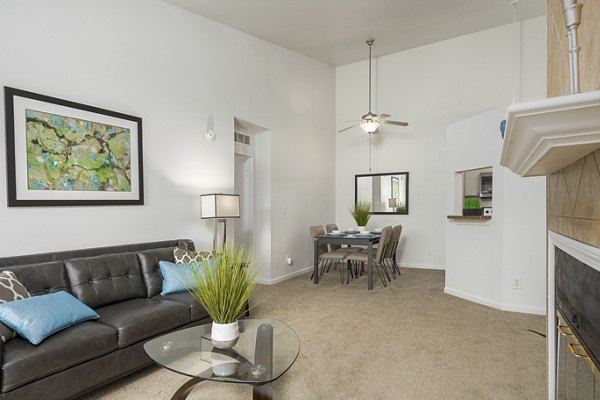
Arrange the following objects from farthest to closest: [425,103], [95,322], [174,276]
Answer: [425,103] < [174,276] < [95,322]

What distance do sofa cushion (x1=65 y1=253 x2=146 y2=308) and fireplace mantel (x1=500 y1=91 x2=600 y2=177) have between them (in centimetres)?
293

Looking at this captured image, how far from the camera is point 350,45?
5.95 m

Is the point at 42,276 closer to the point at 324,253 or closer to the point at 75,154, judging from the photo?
the point at 75,154

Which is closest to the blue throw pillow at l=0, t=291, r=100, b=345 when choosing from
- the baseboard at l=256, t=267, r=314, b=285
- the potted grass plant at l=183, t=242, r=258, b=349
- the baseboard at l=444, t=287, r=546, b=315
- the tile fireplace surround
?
the potted grass plant at l=183, t=242, r=258, b=349

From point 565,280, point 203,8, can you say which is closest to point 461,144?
point 565,280

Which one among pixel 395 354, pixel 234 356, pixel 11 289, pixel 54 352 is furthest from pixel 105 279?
pixel 395 354

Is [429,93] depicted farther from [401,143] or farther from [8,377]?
[8,377]

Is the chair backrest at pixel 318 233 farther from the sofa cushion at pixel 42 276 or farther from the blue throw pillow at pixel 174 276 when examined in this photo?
the sofa cushion at pixel 42 276

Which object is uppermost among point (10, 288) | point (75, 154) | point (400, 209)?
point (75, 154)

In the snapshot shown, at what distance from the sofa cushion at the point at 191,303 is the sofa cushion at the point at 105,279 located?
242 millimetres

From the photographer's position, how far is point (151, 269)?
313 centimetres

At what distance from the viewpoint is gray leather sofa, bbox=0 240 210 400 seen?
6.04 feet

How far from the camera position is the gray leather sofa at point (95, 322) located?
72.5 inches

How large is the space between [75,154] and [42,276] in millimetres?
1103
